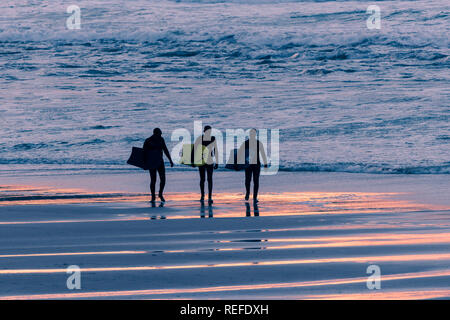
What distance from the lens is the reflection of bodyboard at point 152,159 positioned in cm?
1538

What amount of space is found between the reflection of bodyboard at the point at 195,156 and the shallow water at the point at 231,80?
6743mm

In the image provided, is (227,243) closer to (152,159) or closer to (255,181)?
(255,181)

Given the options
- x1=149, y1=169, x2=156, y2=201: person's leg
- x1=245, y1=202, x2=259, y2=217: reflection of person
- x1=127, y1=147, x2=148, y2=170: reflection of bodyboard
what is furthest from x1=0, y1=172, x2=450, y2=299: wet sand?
x1=127, y1=147, x2=148, y2=170: reflection of bodyboard

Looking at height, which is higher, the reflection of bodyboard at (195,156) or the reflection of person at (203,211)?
the reflection of bodyboard at (195,156)

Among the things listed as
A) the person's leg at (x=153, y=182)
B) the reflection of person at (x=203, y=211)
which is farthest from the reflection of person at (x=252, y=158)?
the person's leg at (x=153, y=182)

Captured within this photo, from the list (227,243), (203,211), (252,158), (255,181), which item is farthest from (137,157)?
(227,243)

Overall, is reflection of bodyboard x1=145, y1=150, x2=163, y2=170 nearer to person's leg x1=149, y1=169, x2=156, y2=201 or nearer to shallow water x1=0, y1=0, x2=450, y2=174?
person's leg x1=149, y1=169, x2=156, y2=201

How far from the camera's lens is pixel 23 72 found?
1903 inches

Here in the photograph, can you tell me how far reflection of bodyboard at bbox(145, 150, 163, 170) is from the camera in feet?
50.5

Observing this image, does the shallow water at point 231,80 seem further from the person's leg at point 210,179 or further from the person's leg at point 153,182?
the person's leg at point 153,182

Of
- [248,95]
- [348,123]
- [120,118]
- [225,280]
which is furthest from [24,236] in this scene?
[248,95]

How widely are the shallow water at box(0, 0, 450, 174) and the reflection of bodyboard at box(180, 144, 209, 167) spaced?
22.1 feet

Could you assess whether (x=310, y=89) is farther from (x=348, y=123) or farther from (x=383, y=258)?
(x=383, y=258)
